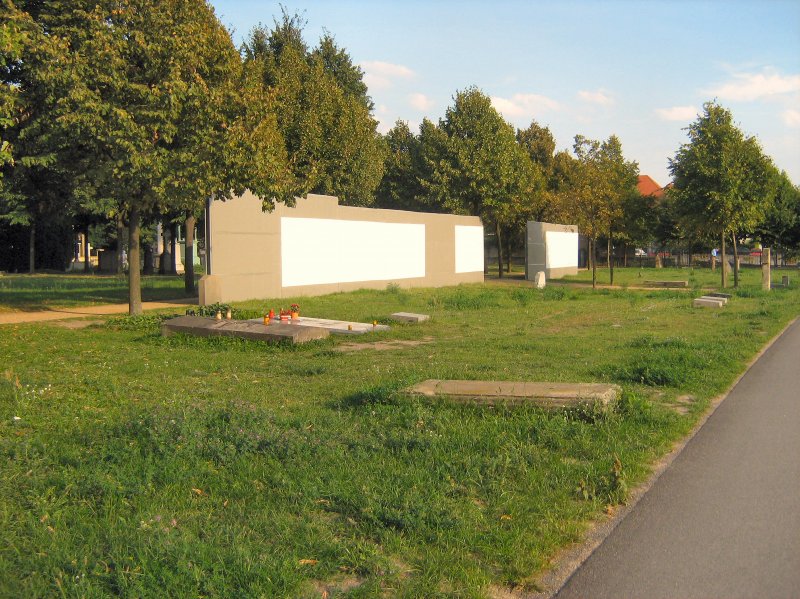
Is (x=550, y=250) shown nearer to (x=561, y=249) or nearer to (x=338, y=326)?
(x=561, y=249)

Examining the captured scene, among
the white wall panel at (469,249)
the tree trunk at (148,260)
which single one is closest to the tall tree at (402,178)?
the white wall panel at (469,249)

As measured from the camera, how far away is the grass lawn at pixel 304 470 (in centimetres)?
421

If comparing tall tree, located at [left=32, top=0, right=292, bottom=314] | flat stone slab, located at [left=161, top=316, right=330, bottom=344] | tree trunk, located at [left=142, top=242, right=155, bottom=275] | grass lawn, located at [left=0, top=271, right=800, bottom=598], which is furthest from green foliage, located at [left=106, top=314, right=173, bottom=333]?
tree trunk, located at [left=142, top=242, right=155, bottom=275]

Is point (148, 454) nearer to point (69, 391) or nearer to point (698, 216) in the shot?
point (69, 391)

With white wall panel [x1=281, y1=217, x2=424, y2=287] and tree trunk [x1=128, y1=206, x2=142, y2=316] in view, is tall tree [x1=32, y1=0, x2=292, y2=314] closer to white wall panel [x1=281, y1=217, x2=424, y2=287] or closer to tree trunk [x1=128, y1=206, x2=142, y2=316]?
tree trunk [x1=128, y1=206, x2=142, y2=316]

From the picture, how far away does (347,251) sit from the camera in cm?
2836

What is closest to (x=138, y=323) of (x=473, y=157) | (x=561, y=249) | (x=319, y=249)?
(x=319, y=249)

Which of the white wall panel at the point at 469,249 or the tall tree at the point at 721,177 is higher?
the tall tree at the point at 721,177

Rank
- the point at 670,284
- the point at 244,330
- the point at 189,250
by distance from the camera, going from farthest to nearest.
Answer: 1. the point at 670,284
2. the point at 189,250
3. the point at 244,330

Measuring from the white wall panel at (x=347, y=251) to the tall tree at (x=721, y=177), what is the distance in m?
11.7

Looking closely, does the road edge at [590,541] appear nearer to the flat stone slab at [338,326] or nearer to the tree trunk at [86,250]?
the flat stone slab at [338,326]

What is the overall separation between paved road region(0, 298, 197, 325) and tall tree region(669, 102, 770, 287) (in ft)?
69.8

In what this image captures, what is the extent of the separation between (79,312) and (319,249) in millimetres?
8721

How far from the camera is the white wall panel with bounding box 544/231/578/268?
47.8 m
